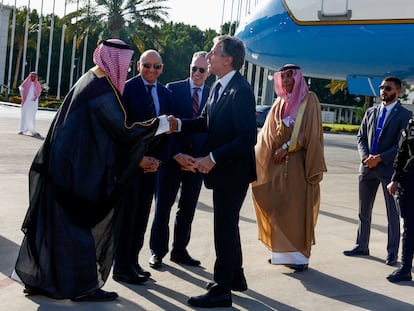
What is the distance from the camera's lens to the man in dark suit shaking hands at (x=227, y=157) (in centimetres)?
475

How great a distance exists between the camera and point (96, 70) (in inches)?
184

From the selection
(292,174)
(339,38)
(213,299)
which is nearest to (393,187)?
(292,174)

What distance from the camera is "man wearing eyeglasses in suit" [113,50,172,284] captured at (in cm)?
526

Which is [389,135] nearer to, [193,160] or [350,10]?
[193,160]

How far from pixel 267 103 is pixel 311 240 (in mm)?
24756

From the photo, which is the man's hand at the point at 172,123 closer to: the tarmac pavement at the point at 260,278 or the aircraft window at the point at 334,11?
the tarmac pavement at the point at 260,278

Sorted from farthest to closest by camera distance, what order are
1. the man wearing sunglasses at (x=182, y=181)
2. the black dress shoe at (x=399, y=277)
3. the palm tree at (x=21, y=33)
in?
the palm tree at (x=21, y=33)
the man wearing sunglasses at (x=182, y=181)
the black dress shoe at (x=399, y=277)

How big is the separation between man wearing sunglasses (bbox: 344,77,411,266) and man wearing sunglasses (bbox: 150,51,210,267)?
171 centimetres

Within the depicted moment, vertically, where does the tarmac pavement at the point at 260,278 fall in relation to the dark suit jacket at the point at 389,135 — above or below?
below

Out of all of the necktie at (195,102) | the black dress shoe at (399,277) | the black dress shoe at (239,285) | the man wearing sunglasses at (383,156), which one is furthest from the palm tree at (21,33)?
the black dress shoe at (239,285)

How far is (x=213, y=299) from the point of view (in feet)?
15.7

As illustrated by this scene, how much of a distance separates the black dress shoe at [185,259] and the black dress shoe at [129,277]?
0.73m

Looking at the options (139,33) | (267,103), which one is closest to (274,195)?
(267,103)

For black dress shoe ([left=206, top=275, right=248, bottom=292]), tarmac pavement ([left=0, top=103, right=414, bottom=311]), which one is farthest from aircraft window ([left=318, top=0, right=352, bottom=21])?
black dress shoe ([left=206, top=275, right=248, bottom=292])
